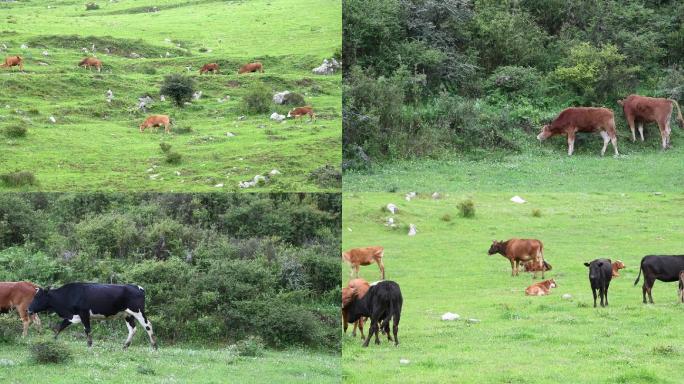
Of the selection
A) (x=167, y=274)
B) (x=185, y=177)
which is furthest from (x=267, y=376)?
(x=185, y=177)

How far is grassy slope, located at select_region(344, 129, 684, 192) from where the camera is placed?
2942 centimetres

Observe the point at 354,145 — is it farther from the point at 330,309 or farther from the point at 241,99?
the point at 241,99

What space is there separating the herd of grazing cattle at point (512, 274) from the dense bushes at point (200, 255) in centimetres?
449

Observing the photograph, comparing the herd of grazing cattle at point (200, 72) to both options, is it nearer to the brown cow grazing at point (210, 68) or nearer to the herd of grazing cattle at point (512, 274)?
the brown cow grazing at point (210, 68)

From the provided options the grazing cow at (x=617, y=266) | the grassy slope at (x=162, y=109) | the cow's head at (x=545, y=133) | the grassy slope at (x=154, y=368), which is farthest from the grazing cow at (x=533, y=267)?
the grassy slope at (x=162, y=109)

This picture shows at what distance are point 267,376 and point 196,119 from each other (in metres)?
21.3

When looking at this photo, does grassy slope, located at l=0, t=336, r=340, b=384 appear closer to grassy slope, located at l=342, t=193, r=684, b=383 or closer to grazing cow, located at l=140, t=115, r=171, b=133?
grassy slope, located at l=342, t=193, r=684, b=383

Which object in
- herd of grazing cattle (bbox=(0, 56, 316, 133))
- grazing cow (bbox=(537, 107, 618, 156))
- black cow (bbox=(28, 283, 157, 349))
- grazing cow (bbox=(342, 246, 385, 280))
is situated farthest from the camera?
herd of grazing cattle (bbox=(0, 56, 316, 133))

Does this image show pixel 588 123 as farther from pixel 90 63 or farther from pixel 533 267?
pixel 90 63

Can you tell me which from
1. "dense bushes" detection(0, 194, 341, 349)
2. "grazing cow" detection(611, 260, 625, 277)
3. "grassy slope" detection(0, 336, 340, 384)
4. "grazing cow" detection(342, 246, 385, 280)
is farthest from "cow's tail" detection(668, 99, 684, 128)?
"grassy slope" detection(0, 336, 340, 384)

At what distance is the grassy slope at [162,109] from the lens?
104 ft

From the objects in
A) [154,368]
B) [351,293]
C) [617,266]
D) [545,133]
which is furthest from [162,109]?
[154,368]

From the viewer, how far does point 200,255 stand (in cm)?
3209

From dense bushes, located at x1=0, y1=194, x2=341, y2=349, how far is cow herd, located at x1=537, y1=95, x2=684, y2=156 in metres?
8.84
